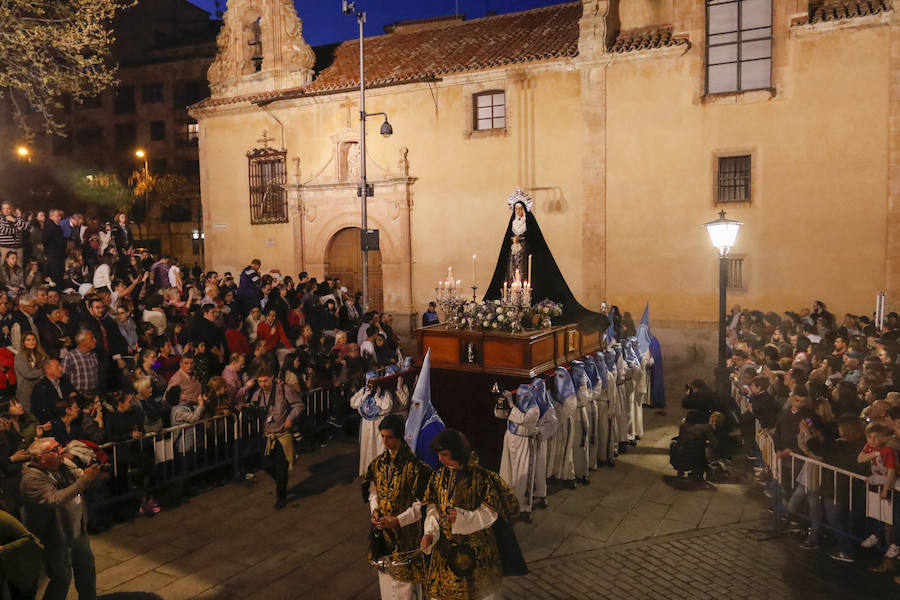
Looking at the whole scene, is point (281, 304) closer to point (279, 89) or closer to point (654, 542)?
point (654, 542)

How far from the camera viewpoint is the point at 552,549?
7.24 metres

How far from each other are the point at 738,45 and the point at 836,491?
14418 millimetres

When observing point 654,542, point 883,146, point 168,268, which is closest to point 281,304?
point 168,268

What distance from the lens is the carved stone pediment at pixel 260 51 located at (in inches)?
916

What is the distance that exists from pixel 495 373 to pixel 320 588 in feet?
12.4

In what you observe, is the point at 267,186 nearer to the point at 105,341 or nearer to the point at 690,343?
the point at 105,341

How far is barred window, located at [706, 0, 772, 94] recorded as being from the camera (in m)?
17.9

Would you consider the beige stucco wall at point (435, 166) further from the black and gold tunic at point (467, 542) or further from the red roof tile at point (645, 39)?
the black and gold tunic at point (467, 542)

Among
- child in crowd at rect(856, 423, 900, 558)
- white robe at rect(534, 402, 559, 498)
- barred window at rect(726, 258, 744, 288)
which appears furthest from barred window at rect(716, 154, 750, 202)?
child in crowd at rect(856, 423, 900, 558)

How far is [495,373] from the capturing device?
30.7 ft

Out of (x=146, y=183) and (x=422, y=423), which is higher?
(x=146, y=183)

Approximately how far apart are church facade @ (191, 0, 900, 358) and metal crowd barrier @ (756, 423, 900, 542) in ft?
34.7

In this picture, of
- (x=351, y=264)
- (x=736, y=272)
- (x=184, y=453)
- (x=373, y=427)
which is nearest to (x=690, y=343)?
(x=736, y=272)

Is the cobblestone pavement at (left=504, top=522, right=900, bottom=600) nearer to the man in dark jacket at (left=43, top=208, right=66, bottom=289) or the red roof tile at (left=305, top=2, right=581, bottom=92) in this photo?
the man in dark jacket at (left=43, top=208, right=66, bottom=289)
